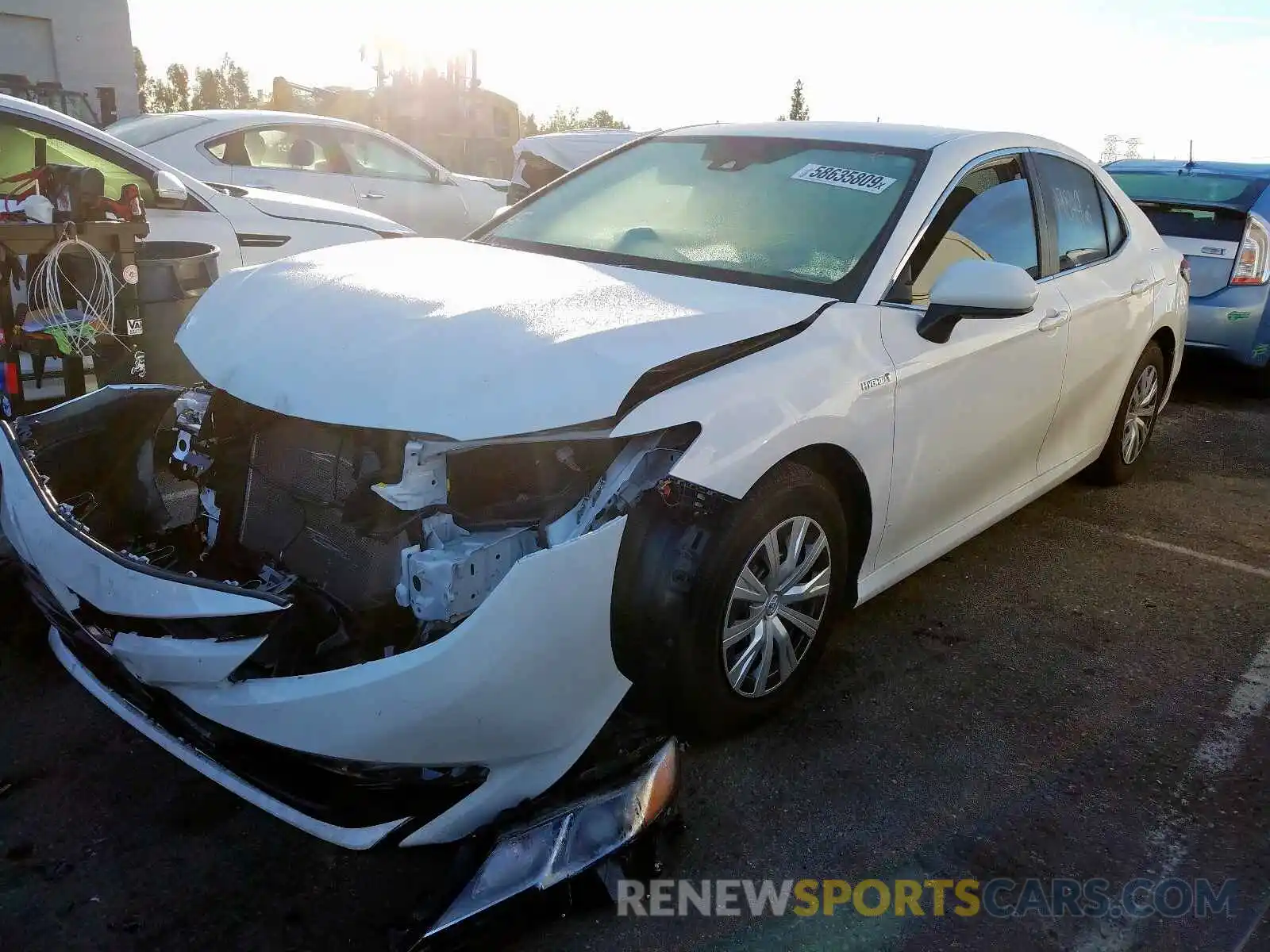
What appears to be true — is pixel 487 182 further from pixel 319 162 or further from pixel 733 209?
pixel 733 209

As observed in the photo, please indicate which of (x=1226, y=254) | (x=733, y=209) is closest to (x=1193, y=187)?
(x=1226, y=254)

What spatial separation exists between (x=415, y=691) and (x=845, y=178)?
2268 millimetres

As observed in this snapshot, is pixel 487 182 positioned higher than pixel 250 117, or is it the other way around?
pixel 250 117

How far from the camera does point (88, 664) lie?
2.59 meters

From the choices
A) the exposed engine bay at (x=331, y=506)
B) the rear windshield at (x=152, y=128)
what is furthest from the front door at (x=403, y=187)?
the exposed engine bay at (x=331, y=506)

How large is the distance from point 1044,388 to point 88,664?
3.24 metres

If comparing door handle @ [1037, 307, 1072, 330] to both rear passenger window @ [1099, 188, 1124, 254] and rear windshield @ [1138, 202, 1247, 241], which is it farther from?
rear windshield @ [1138, 202, 1247, 241]

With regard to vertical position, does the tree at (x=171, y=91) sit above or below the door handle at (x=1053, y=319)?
above

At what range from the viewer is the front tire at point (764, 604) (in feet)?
8.20

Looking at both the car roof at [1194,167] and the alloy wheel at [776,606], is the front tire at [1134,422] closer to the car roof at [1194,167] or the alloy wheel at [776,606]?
the alloy wheel at [776,606]

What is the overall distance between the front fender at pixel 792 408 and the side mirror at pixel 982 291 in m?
0.22

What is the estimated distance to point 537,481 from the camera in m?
2.54

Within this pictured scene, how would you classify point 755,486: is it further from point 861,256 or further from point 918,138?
point 918,138

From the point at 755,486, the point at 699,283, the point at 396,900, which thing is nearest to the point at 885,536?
the point at 755,486
